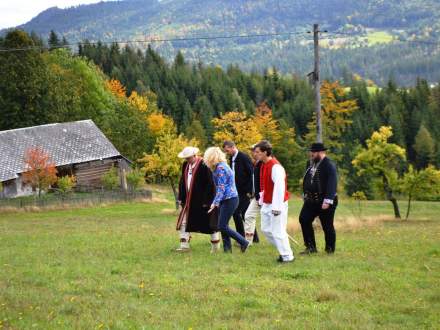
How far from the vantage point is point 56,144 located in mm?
54906

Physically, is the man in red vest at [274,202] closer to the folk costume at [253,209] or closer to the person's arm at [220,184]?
the person's arm at [220,184]

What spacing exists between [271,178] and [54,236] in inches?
359

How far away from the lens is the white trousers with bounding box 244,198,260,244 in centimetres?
1418

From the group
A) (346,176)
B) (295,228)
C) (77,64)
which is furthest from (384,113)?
(295,228)

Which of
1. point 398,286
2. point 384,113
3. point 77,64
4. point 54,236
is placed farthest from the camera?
point 384,113

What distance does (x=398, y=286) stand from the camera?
9.56 m

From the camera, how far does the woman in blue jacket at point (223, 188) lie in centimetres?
1286

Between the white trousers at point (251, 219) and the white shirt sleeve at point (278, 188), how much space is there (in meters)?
2.15

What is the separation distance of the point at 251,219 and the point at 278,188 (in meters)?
2.64

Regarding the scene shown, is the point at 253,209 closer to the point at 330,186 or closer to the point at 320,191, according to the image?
the point at 320,191

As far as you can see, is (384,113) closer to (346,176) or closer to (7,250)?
(346,176)

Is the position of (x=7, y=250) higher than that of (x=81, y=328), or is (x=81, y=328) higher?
(x=81, y=328)

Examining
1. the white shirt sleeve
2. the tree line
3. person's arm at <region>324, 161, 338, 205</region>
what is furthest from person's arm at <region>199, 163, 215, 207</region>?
the tree line

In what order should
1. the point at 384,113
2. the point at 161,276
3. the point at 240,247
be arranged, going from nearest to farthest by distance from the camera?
the point at 161,276, the point at 240,247, the point at 384,113
